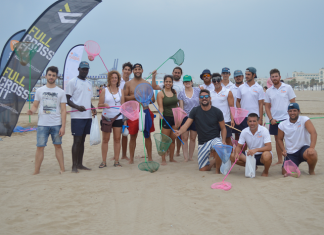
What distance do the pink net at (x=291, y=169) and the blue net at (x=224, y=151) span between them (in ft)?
3.07

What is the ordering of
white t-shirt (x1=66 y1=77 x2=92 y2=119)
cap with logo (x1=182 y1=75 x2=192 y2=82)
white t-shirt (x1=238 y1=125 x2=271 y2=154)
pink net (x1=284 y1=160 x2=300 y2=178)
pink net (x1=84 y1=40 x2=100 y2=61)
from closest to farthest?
pink net (x1=284 y1=160 x2=300 y2=178) < white t-shirt (x1=238 y1=125 x2=271 y2=154) < white t-shirt (x1=66 y1=77 x2=92 y2=119) < cap with logo (x1=182 y1=75 x2=192 y2=82) < pink net (x1=84 y1=40 x2=100 y2=61)

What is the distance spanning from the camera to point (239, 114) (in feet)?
16.4

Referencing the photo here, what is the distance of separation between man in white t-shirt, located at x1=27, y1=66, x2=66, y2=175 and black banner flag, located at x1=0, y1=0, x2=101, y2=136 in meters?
2.32

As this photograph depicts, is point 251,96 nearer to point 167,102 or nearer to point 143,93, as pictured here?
point 167,102

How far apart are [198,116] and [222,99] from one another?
2.36 feet

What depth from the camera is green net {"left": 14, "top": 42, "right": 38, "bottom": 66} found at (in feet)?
19.0

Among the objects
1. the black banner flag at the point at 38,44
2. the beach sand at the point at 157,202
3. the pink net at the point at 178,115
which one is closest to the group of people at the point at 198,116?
the pink net at the point at 178,115

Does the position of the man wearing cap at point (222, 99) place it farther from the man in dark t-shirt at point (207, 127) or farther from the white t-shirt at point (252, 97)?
the man in dark t-shirt at point (207, 127)

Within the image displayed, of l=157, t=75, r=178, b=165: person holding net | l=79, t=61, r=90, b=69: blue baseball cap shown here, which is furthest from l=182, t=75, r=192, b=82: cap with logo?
l=79, t=61, r=90, b=69: blue baseball cap

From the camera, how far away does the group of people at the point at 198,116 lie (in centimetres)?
430

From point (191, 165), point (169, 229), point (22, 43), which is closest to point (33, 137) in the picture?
point (22, 43)

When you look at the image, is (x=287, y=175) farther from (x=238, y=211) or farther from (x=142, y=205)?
(x=142, y=205)

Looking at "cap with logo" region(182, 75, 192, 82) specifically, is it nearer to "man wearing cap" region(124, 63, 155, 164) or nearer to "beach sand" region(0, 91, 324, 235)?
"man wearing cap" region(124, 63, 155, 164)

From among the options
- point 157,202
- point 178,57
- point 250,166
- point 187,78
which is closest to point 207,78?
point 187,78
